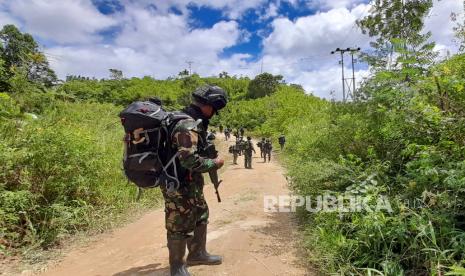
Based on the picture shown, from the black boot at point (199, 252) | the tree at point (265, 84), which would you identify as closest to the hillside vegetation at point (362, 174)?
the black boot at point (199, 252)

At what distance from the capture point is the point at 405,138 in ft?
13.7

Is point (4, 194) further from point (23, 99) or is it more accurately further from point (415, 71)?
point (415, 71)

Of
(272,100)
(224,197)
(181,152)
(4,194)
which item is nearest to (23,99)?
(4,194)

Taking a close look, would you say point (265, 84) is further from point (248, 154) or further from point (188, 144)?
point (188, 144)

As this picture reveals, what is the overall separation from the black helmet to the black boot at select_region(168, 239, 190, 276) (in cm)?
130

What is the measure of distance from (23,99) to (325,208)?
22.7 feet

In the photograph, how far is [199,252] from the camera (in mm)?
3682

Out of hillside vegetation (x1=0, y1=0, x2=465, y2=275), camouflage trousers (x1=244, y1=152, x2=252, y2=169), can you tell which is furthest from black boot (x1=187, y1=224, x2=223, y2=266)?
camouflage trousers (x1=244, y1=152, x2=252, y2=169)

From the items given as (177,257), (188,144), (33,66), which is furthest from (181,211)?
(33,66)

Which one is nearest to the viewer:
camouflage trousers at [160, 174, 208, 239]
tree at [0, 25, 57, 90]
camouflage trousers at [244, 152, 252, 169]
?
camouflage trousers at [160, 174, 208, 239]

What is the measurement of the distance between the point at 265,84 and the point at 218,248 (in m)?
58.1

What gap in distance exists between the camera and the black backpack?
121 inches

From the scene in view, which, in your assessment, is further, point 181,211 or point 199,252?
point 199,252

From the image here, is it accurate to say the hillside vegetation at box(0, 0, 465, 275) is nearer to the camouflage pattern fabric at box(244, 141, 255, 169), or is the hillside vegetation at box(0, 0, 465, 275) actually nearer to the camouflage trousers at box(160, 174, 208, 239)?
the camouflage trousers at box(160, 174, 208, 239)
